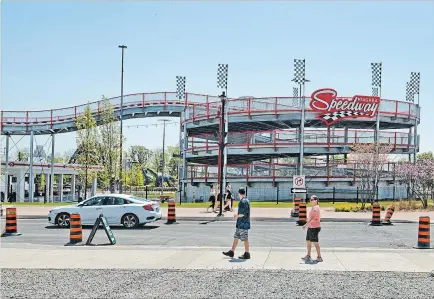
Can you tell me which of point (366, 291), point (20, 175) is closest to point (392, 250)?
point (366, 291)

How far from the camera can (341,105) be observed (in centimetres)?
4791

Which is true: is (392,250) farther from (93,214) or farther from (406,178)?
(406,178)

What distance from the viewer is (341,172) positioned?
159 feet

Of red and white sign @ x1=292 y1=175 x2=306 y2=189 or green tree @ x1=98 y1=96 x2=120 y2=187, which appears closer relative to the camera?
red and white sign @ x1=292 y1=175 x2=306 y2=189

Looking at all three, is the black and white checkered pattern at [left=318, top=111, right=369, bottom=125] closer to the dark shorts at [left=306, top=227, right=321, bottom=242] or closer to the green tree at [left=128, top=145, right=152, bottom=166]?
the dark shorts at [left=306, top=227, right=321, bottom=242]

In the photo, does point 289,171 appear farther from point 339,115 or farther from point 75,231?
point 75,231

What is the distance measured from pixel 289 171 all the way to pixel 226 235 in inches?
1180

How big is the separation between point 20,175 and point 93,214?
35311mm

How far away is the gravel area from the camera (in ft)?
34.0

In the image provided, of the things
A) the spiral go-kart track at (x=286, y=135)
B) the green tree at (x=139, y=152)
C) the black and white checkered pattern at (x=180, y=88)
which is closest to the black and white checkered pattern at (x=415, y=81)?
the spiral go-kart track at (x=286, y=135)

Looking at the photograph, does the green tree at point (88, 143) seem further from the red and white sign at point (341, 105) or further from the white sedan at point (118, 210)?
the white sedan at point (118, 210)

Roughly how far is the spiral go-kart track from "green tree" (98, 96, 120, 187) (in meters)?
3.22

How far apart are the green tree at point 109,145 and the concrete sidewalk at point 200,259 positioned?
32.1 metres

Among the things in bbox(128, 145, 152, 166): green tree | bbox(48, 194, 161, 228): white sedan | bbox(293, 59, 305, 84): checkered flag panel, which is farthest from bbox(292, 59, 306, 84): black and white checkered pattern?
bbox(128, 145, 152, 166): green tree
